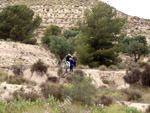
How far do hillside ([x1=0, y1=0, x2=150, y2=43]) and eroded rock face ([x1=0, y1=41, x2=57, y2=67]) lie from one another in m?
25.0

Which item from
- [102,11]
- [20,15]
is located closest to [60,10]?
[20,15]

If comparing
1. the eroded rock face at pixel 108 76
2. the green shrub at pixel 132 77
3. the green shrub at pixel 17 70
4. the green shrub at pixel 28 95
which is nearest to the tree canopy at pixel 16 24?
the green shrub at pixel 17 70

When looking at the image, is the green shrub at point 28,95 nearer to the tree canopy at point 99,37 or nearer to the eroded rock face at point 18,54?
the tree canopy at point 99,37

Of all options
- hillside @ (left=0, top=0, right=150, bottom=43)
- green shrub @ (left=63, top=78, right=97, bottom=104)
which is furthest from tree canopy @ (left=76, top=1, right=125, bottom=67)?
hillside @ (left=0, top=0, right=150, bottom=43)

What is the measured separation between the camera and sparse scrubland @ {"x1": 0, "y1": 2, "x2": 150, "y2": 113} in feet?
24.4

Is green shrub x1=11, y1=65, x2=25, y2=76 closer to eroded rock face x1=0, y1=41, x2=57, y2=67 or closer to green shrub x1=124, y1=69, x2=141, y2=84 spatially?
eroded rock face x1=0, y1=41, x2=57, y2=67

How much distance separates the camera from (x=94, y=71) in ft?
59.4

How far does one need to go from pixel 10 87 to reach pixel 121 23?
17.6 meters

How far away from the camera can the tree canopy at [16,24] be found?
31906 millimetres

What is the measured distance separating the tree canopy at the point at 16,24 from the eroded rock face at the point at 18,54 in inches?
161

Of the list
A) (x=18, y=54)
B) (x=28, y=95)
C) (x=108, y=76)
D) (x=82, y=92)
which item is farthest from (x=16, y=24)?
(x=82, y=92)

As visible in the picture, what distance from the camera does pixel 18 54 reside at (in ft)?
87.4

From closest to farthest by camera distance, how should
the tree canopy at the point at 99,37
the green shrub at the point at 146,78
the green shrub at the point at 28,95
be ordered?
1. the green shrub at the point at 28,95
2. the green shrub at the point at 146,78
3. the tree canopy at the point at 99,37

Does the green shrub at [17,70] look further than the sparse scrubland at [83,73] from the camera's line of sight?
Yes
